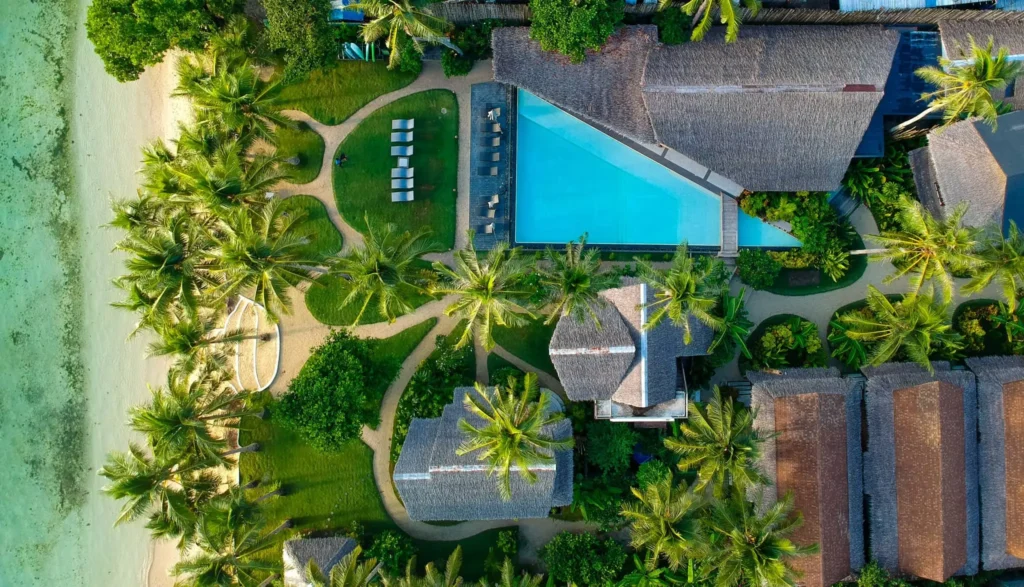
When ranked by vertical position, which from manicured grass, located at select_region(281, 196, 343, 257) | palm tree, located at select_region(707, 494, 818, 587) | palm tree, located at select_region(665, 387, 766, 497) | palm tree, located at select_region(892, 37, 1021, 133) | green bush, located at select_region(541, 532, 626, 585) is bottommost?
green bush, located at select_region(541, 532, 626, 585)

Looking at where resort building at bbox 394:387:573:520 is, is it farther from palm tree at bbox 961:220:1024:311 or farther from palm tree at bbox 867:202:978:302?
palm tree at bbox 961:220:1024:311

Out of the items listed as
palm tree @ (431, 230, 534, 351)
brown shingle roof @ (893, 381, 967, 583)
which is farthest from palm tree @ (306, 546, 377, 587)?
brown shingle roof @ (893, 381, 967, 583)

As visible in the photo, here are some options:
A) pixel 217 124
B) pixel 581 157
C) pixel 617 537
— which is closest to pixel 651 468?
pixel 617 537

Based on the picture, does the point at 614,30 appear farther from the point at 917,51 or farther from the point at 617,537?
the point at 617,537

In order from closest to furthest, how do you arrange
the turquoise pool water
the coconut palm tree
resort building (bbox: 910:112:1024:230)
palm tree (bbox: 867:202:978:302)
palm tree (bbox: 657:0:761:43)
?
the coconut palm tree → palm tree (bbox: 867:202:978:302) → palm tree (bbox: 657:0:761:43) → resort building (bbox: 910:112:1024:230) → the turquoise pool water

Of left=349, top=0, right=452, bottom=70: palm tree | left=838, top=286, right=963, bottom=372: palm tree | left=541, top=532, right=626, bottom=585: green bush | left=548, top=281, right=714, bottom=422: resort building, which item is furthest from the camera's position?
left=541, top=532, right=626, bottom=585: green bush

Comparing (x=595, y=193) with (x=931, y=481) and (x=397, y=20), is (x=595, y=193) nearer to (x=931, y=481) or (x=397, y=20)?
(x=397, y=20)

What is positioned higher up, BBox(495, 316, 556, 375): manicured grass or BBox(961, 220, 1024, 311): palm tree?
BBox(961, 220, 1024, 311): palm tree
